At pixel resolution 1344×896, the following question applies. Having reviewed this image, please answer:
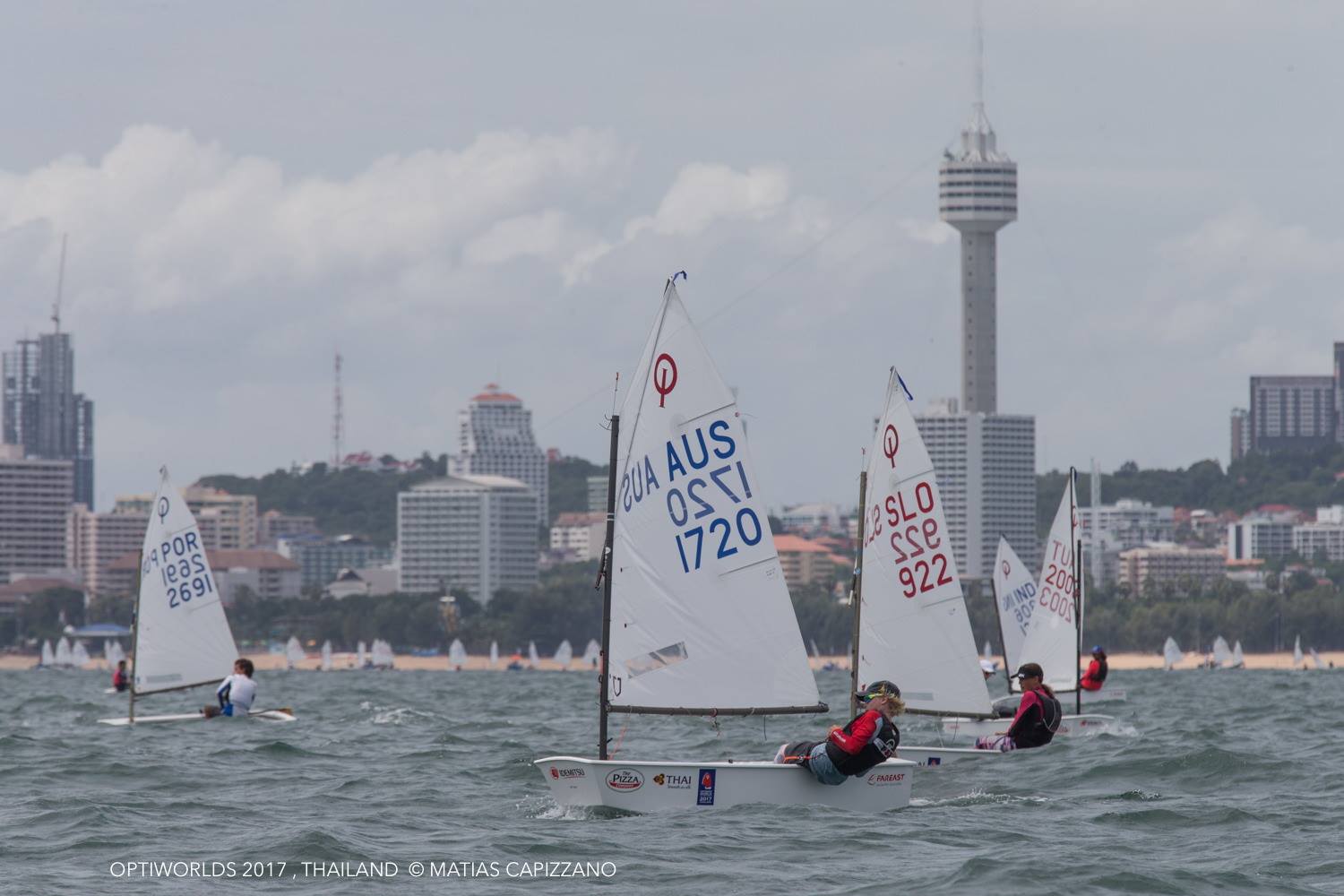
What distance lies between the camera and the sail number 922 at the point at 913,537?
27938mm

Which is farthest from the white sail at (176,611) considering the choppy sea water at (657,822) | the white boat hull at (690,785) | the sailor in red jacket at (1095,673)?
the white boat hull at (690,785)

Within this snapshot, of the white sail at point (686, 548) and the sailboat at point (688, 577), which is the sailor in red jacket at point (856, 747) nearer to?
the sailboat at point (688, 577)

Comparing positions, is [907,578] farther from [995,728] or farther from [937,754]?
[995,728]

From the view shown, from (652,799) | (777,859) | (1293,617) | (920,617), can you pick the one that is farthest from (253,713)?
(1293,617)

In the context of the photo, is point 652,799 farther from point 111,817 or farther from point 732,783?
point 111,817

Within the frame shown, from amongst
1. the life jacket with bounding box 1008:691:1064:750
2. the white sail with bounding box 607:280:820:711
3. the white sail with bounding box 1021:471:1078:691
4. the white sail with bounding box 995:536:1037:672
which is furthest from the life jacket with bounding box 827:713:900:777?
the white sail with bounding box 995:536:1037:672

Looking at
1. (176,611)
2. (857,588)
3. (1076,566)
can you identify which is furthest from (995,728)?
(176,611)

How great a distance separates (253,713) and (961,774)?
15.1m

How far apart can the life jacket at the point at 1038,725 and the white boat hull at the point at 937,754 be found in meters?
0.58

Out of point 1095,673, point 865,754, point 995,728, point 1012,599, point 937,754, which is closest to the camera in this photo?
point 865,754

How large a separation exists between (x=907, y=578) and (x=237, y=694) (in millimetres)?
12376

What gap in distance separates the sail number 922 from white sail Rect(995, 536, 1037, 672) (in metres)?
20.6

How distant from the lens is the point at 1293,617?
19712cm

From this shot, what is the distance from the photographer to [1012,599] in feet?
163
